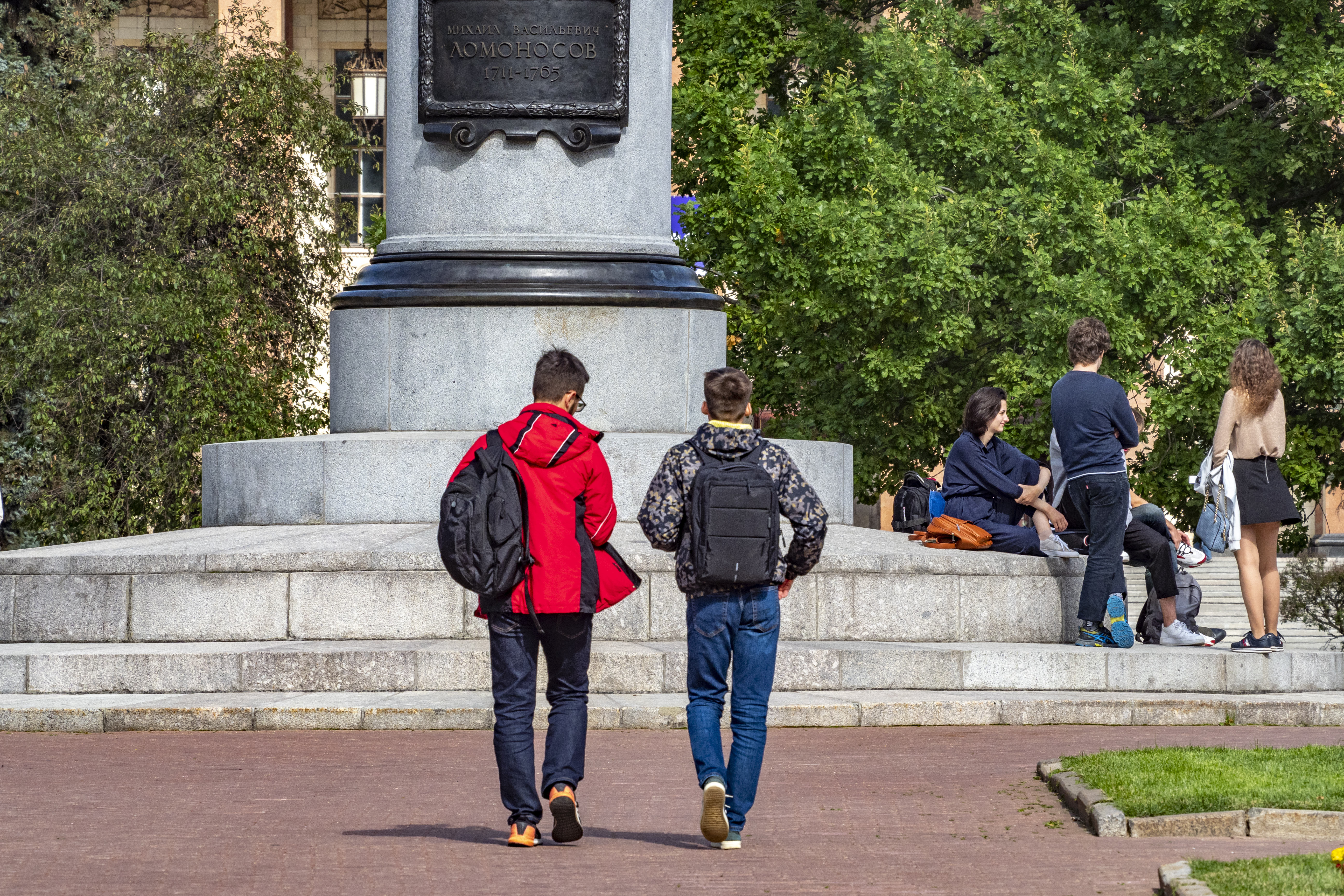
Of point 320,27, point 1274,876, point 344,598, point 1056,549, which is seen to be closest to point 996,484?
point 1056,549

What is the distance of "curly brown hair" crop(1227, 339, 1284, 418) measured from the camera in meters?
→ 10.5

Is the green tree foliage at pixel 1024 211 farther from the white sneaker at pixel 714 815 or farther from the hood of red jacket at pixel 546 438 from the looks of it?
the white sneaker at pixel 714 815

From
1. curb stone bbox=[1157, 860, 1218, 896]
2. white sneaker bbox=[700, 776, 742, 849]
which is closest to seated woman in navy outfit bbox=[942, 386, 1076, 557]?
white sneaker bbox=[700, 776, 742, 849]

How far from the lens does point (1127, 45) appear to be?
21938 millimetres

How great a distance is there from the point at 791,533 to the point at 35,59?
48.2ft

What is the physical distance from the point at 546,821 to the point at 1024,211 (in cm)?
1510

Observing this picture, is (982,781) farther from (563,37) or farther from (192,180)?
(192,180)

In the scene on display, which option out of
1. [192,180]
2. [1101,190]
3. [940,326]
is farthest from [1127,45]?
[192,180]

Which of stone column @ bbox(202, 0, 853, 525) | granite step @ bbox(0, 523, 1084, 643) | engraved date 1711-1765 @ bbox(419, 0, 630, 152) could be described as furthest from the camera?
engraved date 1711-1765 @ bbox(419, 0, 630, 152)

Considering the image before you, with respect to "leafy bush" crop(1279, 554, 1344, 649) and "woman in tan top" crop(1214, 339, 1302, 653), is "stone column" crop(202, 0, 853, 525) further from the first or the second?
"leafy bush" crop(1279, 554, 1344, 649)

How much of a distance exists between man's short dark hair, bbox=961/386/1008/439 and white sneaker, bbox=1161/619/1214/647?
4.96 feet

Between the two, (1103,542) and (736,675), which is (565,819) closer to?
(736,675)

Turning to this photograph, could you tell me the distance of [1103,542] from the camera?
34.0 ft

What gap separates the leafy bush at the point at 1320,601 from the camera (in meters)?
14.5
